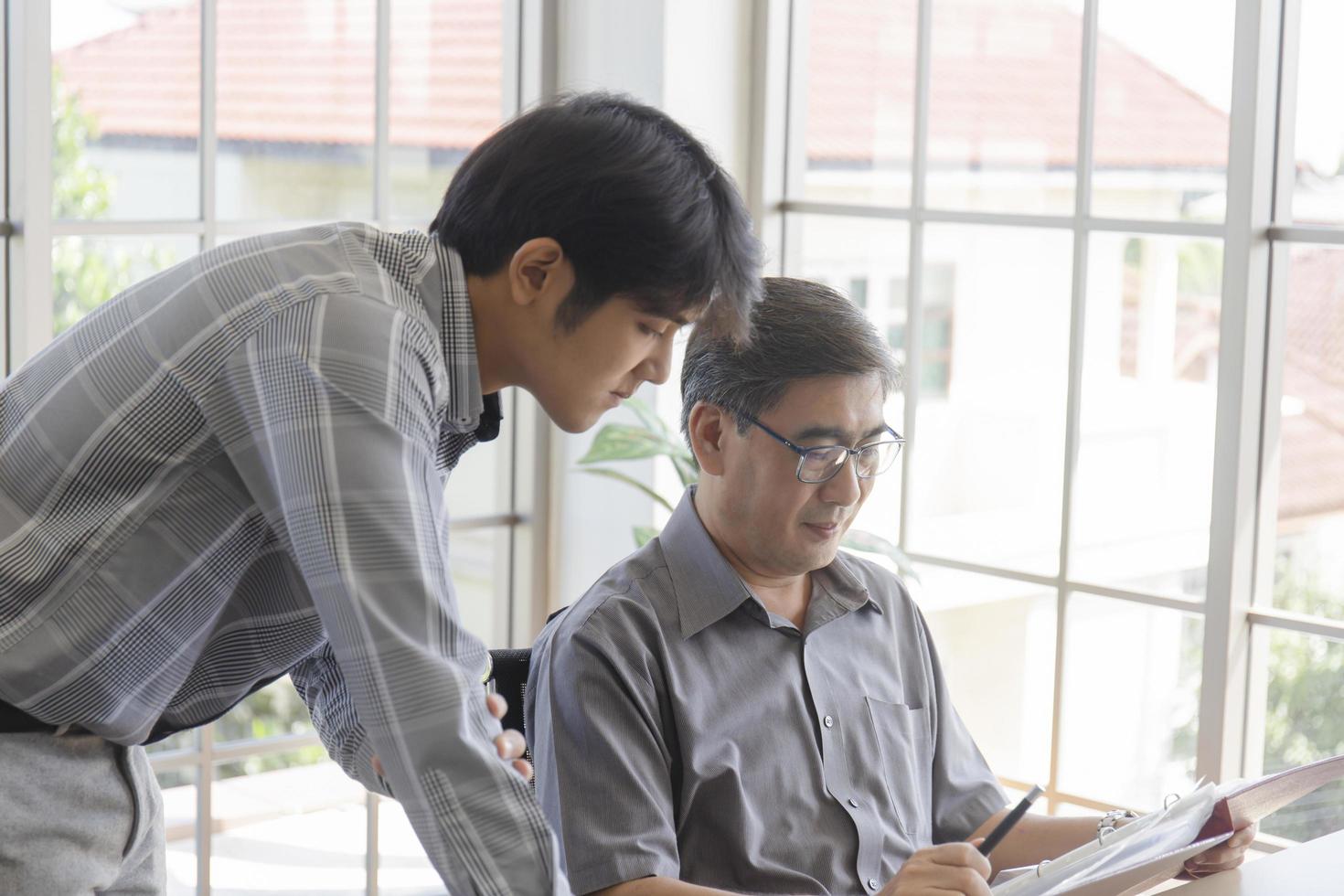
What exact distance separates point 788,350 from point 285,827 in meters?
1.99

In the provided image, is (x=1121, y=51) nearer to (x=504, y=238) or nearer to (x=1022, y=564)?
(x=1022, y=564)

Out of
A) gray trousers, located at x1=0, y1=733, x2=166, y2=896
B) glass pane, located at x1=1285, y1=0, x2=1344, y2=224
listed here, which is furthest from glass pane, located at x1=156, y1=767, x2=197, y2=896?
glass pane, located at x1=1285, y1=0, x2=1344, y2=224

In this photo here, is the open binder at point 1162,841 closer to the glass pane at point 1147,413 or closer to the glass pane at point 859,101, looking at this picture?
the glass pane at point 1147,413

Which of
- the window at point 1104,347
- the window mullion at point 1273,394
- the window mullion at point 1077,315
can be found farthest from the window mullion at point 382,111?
the window mullion at point 1273,394

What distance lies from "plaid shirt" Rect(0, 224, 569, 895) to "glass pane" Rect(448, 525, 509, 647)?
208cm

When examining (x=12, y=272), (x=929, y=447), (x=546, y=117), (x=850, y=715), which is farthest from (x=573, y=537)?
(x=546, y=117)

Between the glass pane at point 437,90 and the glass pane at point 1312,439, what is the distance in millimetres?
1823

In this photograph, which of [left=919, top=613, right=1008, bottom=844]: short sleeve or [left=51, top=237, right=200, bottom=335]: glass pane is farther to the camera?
[left=51, top=237, right=200, bottom=335]: glass pane

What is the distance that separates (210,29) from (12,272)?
65 centimetres

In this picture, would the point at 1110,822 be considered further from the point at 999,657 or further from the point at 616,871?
the point at 999,657

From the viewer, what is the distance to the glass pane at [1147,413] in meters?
2.58

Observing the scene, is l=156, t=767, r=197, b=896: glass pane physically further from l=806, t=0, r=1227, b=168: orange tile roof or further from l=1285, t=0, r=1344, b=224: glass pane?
l=1285, t=0, r=1344, b=224: glass pane

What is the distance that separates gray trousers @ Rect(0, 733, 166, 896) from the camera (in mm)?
1163

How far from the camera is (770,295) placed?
182 cm
